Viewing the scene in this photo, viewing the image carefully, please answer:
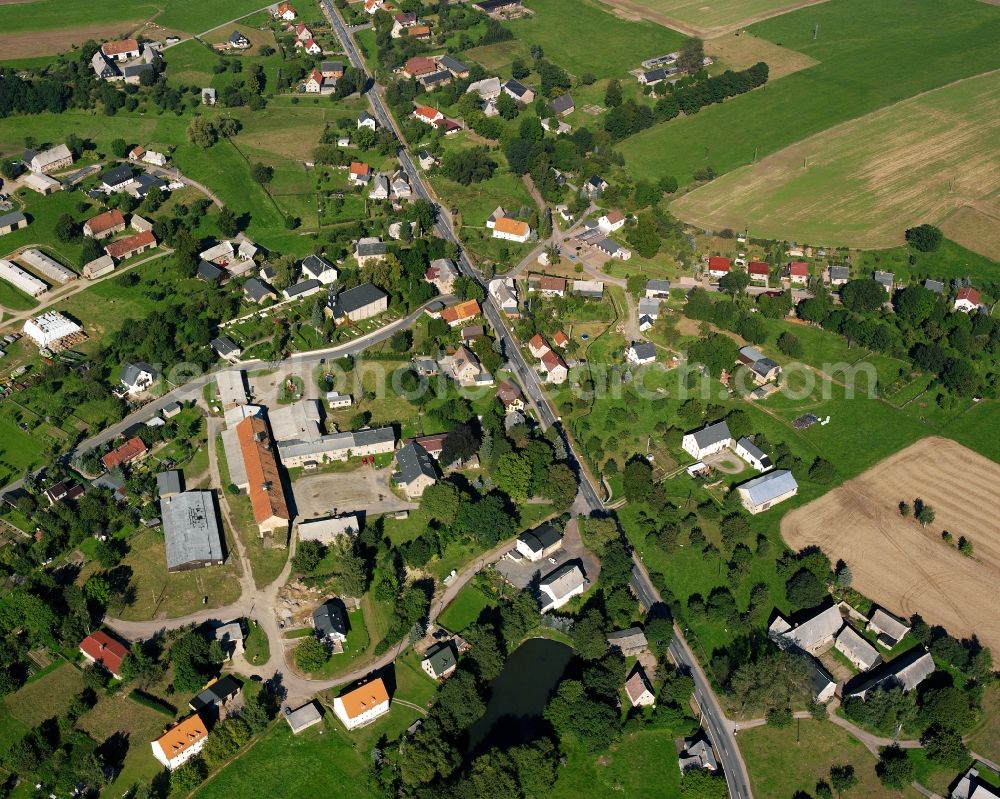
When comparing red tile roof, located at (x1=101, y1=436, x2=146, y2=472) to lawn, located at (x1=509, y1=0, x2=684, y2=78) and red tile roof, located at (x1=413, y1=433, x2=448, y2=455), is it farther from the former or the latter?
lawn, located at (x1=509, y1=0, x2=684, y2=78)

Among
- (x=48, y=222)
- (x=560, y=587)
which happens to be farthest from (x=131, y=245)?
(x=560, y=587)

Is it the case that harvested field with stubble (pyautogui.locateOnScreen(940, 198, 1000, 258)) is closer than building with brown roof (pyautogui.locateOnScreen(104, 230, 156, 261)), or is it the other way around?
building with brown roof (pyautogui.locateOnScreen(104, 230, 156, 261))

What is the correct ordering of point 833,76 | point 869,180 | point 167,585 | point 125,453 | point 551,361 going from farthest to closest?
Result: point 833,76
point 869,180
point 551,361
point 125,453
point 167,585

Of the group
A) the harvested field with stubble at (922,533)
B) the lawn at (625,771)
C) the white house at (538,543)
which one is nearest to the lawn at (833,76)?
the harvested field with stubble at (922,533)

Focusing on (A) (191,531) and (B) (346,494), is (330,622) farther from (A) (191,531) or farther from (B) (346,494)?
(A) (191,531)

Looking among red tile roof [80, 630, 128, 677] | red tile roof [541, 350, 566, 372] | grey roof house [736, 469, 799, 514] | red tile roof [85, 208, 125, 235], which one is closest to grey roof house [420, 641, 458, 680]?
red tile roof [80, 630, 128, 677]

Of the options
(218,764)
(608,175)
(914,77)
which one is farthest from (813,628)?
(914,77)
